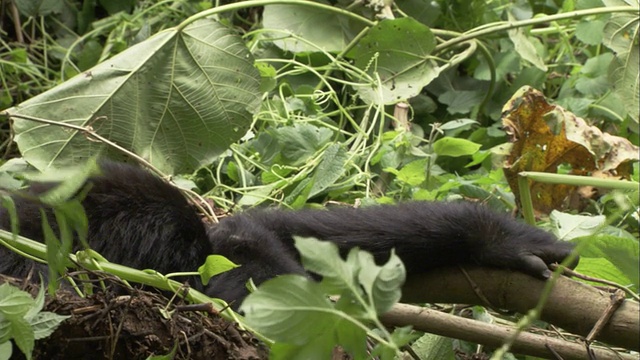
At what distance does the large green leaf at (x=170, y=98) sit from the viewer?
2336 millimetres

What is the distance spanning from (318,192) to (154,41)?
1.94 ft

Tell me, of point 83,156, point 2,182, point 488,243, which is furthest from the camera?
point 83,156

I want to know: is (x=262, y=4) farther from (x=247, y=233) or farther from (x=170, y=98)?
(x=247, y=233)

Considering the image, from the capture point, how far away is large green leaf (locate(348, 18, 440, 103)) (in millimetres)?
2777

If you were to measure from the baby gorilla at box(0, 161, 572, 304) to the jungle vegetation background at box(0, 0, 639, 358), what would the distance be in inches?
6.7

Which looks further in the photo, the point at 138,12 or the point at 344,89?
the point at 138,12

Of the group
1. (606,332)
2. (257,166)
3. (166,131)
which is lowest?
(257,166)

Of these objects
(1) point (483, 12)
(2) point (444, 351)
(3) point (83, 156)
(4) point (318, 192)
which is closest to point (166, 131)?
(3) point (83, 156)

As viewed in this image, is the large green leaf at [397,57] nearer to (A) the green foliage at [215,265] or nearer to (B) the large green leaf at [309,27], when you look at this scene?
(B) the large green leaf at [309,27]

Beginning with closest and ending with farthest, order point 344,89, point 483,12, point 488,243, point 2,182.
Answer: point 488,243 → point 2,182 → point 344,89 → point 483,12

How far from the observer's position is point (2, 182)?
2.04 meters

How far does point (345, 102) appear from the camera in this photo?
292 cm

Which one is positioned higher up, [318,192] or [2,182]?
[2,182]

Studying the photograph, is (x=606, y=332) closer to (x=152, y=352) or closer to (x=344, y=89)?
(x=152, y=352)
